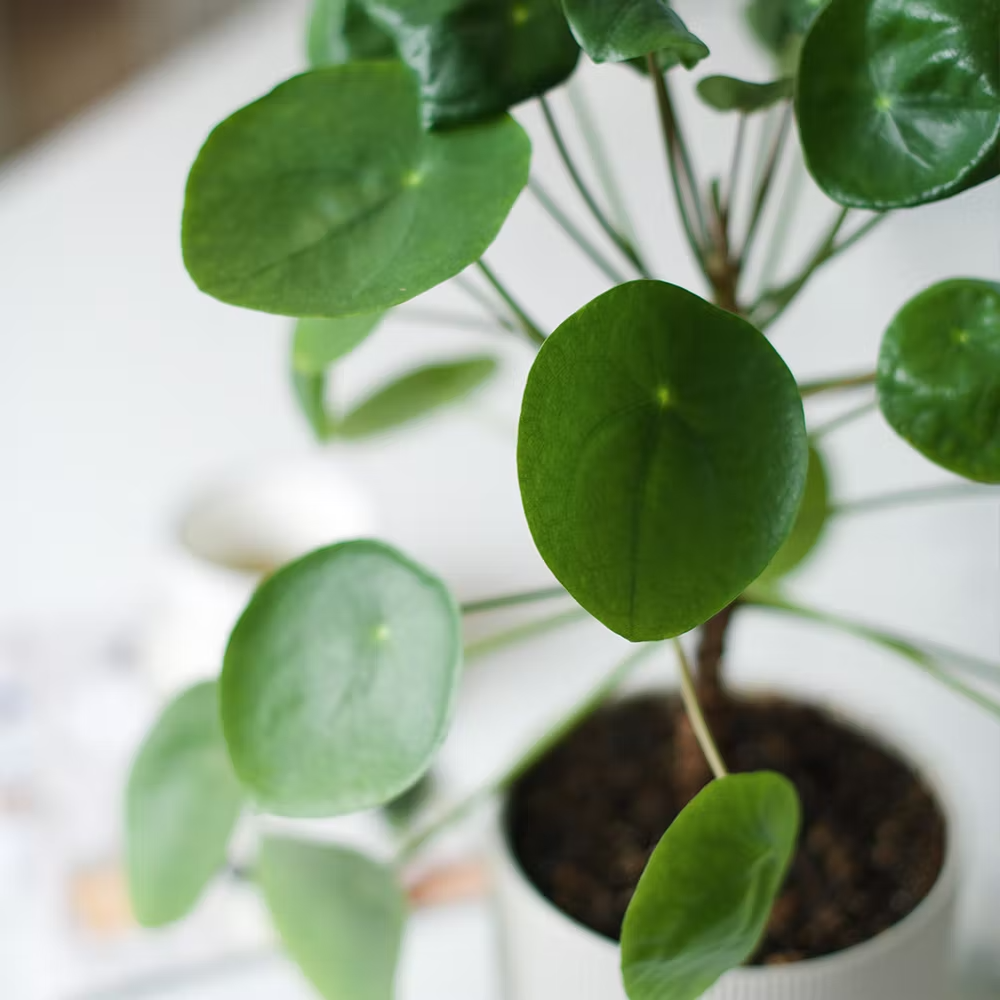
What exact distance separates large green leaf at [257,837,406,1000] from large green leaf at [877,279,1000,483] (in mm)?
302

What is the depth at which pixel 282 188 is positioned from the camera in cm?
41

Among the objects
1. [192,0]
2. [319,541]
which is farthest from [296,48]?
[192,0]

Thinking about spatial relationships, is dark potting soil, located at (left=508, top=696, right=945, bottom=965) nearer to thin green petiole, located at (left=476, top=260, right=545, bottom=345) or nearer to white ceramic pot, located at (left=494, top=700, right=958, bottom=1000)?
white ceramic pot, located at (left=494, top=700, right=958, bottom=1000)

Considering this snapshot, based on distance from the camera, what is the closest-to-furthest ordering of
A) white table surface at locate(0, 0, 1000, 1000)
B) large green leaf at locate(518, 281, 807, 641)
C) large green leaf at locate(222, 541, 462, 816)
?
1. large green leaf at locate(518, 281, 807, 641)
2. large green leaf at locate(222, 541, 462, 816)
3. white table surface at locate(0, 0, 1000, 1000)

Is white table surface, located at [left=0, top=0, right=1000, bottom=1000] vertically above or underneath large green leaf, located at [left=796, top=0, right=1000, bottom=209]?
underneath

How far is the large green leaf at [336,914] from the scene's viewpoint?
0.50 m

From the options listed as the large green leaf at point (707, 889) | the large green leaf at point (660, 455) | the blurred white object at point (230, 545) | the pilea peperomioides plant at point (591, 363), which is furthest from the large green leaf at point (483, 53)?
the blurred white object at point (230, 545)

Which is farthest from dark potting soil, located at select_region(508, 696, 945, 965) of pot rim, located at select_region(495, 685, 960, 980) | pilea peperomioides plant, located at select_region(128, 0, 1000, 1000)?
pilea peperomioides plant, located at select_region(128, 0, 1000, 1000)

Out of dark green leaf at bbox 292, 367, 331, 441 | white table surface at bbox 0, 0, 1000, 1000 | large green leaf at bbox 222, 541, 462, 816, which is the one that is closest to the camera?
large green leaf at bbox 222, 541, 462, 816

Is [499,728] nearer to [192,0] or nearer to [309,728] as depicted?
[309,728]

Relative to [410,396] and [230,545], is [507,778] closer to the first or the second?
[410,396]

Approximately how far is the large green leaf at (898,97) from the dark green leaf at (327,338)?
0.16 meters

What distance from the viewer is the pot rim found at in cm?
48

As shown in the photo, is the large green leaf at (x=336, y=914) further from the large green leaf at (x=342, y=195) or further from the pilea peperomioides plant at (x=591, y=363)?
the large green leaf at (x=342, y=195)
